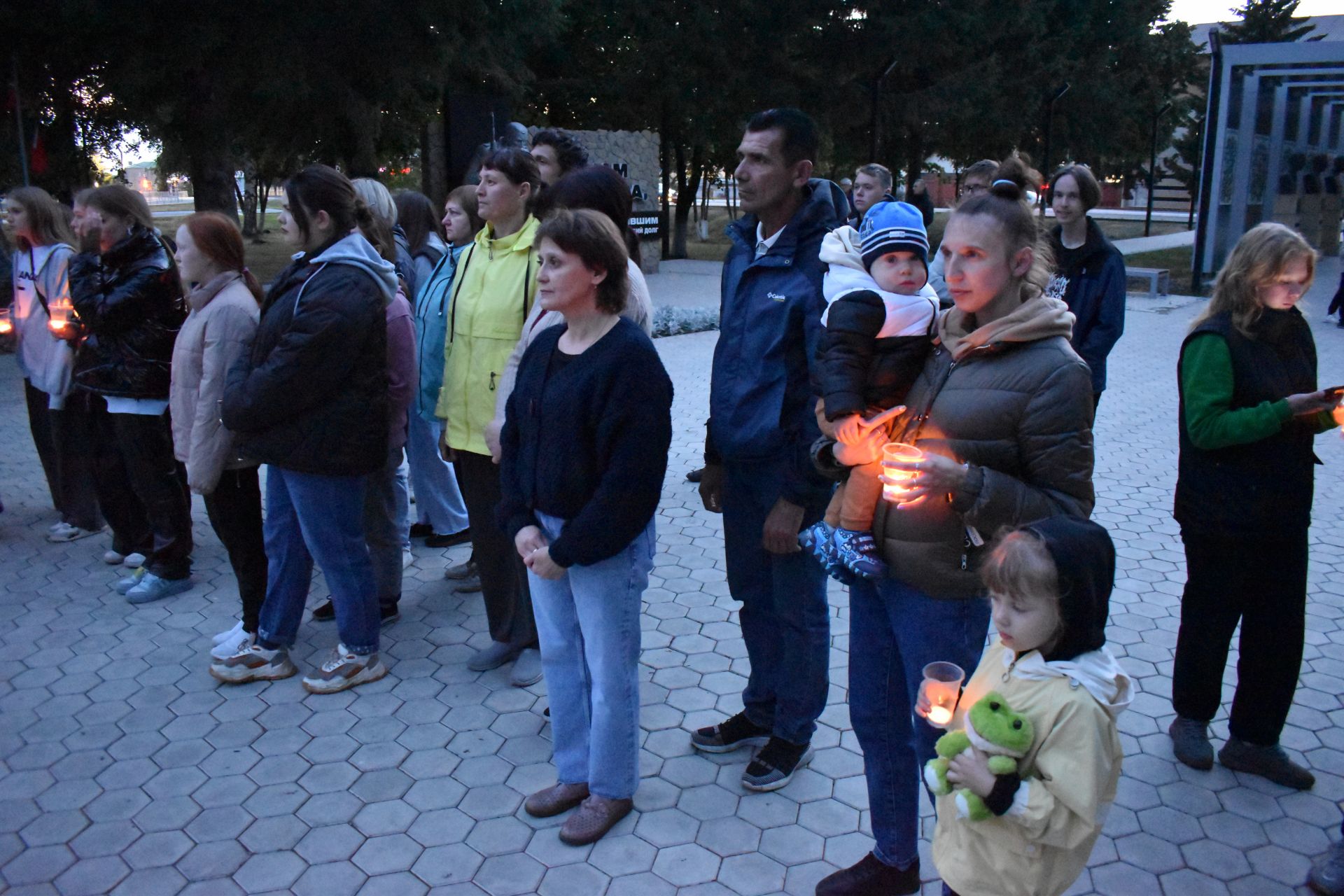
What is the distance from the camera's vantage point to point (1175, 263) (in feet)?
82.1

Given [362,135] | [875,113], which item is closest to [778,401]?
[362,135]

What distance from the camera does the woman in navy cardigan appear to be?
2.95 metres

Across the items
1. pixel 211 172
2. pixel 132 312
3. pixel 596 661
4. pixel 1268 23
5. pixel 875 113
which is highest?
pixel 1268 23

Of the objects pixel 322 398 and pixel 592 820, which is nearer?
pixel 592 820

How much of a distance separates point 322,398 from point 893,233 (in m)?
2.32

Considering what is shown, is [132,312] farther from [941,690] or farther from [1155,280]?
[1155,280]

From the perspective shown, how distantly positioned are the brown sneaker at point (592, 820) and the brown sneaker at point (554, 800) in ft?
0.24

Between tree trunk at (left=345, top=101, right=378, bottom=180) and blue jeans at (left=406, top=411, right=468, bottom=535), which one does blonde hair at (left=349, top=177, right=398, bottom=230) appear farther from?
tree trunk at (left=345, top=101, right=378, bottom=180)

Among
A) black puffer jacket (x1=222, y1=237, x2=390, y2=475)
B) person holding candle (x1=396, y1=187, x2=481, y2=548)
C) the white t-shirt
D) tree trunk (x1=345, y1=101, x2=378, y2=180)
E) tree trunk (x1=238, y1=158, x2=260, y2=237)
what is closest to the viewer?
the white t-shirt

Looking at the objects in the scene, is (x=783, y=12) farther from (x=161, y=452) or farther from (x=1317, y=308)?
(x=161, y=452)

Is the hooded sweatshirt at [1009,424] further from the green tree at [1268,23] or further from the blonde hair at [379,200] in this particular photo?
the green tree at [1268,23]

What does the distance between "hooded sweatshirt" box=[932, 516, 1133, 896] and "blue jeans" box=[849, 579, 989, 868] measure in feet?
1.01

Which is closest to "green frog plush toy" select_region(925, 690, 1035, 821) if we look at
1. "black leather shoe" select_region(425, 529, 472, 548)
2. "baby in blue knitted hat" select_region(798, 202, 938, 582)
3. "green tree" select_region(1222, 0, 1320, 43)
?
"baby in blue knitted hat" select_region(798, 202, 938, 582)

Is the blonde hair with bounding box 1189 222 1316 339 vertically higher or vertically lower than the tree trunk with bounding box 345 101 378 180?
lower
